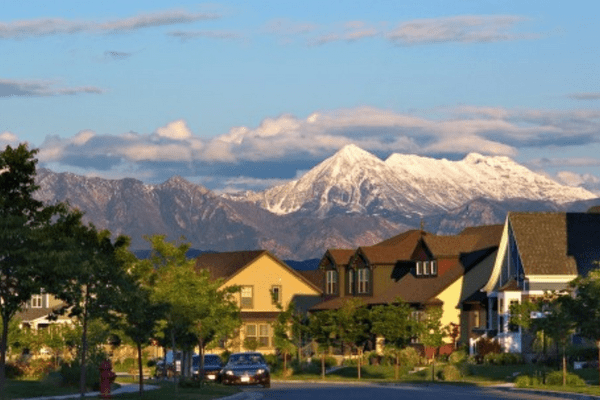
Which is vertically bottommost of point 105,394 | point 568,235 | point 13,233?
point 105,394

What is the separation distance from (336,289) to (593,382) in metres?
50.8

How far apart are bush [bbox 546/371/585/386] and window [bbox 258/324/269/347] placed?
54.3 m

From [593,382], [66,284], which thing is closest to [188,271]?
[593,382]

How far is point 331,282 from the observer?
114750mm

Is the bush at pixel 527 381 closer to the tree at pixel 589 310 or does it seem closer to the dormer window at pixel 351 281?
the tree at pixel 589 310

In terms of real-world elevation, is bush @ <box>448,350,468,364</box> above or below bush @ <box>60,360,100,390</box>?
above

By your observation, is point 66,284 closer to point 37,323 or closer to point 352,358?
point 352,358

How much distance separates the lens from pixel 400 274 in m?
108

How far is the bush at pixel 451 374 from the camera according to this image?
72875mm

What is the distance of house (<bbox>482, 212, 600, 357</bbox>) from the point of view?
85625 millimetres

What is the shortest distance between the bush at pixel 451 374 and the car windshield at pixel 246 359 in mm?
9903

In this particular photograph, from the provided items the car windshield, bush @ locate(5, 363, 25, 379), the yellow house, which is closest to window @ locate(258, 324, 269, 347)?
the yellow house

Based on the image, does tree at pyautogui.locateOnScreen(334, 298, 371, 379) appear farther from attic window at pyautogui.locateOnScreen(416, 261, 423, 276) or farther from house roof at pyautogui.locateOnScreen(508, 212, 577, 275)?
attic window at pyautogui.locateOnScreen(416, 261, 423, 276)

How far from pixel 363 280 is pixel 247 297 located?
1307 centimetres
